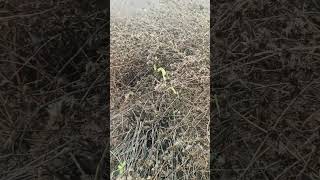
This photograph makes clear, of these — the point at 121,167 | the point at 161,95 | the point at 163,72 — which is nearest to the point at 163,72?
the point at 163,72

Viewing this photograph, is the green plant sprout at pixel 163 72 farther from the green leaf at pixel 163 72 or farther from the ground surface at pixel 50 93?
the ground surface at pixel 50 93

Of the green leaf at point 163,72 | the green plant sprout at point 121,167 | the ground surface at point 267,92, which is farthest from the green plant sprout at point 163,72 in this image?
the green plant sprout at point 121,167

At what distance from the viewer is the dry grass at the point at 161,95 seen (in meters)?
2.50

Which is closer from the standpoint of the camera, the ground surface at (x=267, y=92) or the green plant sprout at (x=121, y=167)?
the ground surface at (x=267, y=92)

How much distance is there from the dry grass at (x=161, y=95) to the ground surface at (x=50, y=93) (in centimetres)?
32

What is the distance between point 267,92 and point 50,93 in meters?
0.89

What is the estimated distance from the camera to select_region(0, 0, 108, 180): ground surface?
2.20m

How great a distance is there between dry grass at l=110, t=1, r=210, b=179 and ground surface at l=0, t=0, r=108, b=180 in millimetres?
320

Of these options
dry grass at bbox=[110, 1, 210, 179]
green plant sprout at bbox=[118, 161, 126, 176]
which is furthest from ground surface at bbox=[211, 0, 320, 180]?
green plant sprout at bbox=[118, 161, 126, 176]

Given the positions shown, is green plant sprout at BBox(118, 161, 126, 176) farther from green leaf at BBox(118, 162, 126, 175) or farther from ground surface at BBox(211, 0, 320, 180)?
ground surface at BBox(211, 0, 320, 180)

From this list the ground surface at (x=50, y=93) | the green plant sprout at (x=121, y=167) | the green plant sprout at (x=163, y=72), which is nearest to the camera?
the ground surface at (x=50, y=93)

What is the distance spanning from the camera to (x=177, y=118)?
8.38ft

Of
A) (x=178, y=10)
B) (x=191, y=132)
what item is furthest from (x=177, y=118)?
(x=178, y=10)

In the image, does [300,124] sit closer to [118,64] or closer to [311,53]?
[311,53]
